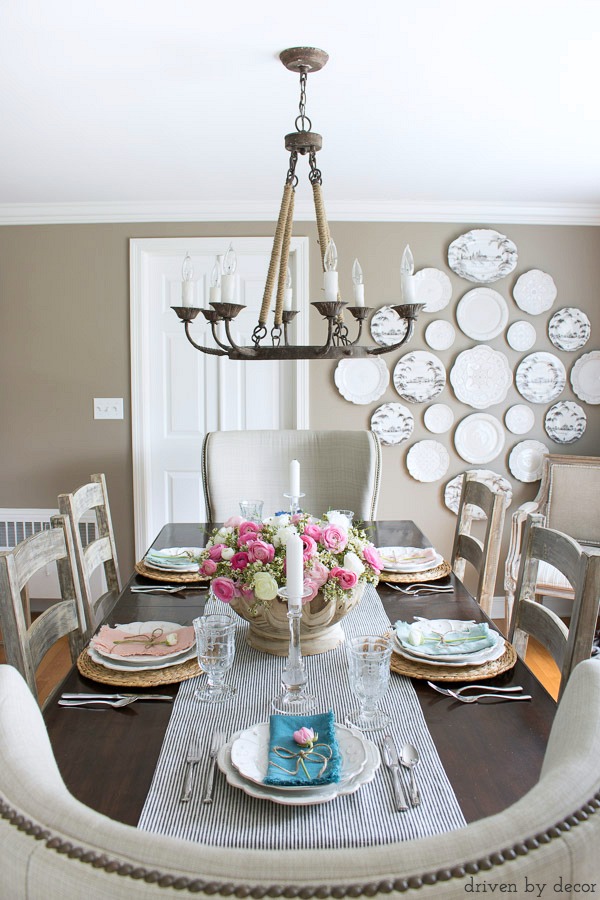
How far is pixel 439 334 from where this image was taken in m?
3.95

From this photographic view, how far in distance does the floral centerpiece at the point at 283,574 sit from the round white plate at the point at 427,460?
7.81ft

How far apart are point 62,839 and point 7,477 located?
3876 millimetres

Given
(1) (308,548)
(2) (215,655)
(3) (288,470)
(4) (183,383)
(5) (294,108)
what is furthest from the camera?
(4) (183,383)

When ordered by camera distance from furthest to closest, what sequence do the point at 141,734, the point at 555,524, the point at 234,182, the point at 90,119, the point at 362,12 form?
the point at 555,524
the point at 234,182
the point at 90,119
the point at 362,12
the point at 141,734

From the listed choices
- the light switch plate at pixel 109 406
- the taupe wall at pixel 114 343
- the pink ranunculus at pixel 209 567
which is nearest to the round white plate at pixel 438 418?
the taupe wall at pixel 114 343

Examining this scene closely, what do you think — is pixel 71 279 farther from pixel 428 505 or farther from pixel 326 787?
pixel 326 787

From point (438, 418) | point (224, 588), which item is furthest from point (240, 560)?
point (438, 418)

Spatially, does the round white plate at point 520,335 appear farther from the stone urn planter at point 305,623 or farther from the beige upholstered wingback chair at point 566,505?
the stone urn planter at point 305,623

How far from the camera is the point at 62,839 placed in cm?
46

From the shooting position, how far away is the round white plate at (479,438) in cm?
399

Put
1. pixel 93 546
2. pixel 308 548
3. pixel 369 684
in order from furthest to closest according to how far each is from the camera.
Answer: pixel 93 546, pixel 308 548, pixel 369 684

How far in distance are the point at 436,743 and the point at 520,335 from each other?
10.2 ft

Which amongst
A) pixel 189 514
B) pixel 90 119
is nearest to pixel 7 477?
pixel 189 514

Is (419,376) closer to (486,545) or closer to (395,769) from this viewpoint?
(486,545)
